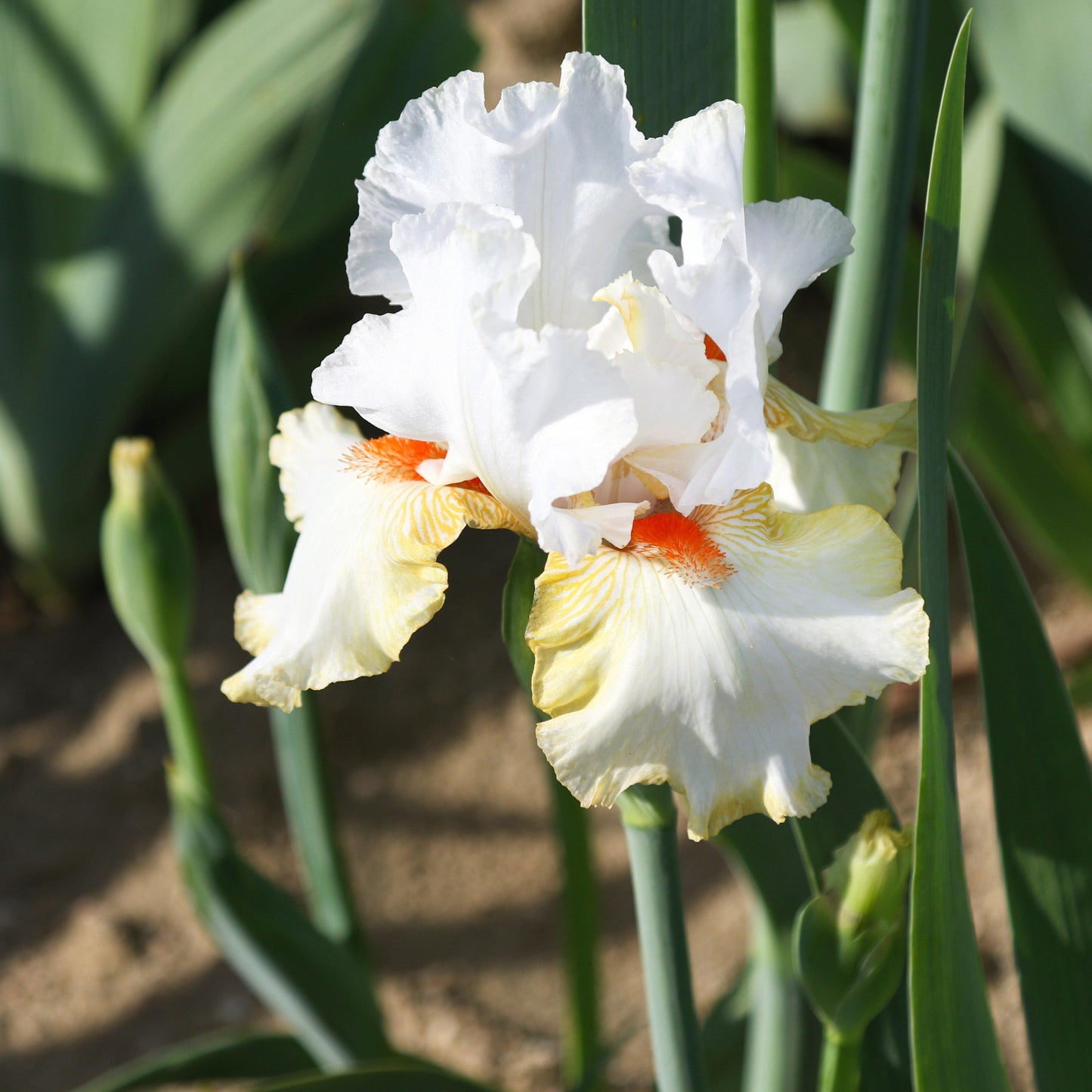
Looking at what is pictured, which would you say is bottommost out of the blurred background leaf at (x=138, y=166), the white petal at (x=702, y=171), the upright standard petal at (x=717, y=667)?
the upright standard petal at (x=717, y=667)

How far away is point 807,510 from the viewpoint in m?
0.46

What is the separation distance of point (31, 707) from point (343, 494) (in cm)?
126

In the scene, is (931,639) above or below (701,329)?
below

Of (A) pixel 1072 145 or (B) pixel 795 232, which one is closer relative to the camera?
(B) pixel 795 232

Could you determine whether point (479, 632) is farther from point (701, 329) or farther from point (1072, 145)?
point (701, 329)

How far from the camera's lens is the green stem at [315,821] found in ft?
2.43

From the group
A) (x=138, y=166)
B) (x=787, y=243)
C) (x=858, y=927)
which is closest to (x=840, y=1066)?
(x=858, y=927)

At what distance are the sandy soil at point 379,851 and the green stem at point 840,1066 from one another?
580mm

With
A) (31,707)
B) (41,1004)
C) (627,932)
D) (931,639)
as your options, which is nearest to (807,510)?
(931,639)


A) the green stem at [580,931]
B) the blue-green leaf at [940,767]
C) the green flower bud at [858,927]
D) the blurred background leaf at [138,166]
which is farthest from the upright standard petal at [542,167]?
the blurred background leaf at [138,166]

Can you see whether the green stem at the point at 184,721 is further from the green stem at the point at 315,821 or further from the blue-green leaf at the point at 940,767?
the blue-green leaf at the point at 940,767

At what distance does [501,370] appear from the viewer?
1.20 feet

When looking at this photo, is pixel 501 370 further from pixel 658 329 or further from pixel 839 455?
pixel 839 455

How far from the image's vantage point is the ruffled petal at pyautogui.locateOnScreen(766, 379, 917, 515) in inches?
17.5
